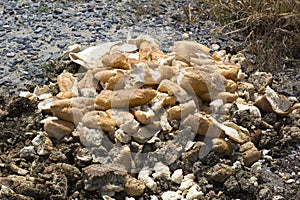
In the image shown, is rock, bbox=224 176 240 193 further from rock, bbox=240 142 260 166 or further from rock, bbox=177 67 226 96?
rock, bbox=177 67 226 96

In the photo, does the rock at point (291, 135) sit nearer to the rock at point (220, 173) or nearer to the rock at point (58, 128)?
the rock at point (220, 173)

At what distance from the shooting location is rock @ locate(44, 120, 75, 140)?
246cm

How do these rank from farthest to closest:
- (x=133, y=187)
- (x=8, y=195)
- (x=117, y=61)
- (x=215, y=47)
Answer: (x=215, y=47)
(x=117, y=61)
(x=133, y=187)
(x=8, y=195)

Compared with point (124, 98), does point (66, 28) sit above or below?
below

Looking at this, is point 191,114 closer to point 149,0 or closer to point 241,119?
point 241,119

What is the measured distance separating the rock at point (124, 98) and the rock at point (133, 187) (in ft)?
1.00

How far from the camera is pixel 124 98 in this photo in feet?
8.02

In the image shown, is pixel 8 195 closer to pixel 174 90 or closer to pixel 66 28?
pixel 174 90

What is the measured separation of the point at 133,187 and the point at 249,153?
0.51 meters

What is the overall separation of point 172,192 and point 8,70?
114cm

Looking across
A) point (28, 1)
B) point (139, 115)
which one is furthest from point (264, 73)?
point (28, 1)

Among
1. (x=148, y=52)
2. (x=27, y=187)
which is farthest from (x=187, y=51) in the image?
(x=27, y=187)

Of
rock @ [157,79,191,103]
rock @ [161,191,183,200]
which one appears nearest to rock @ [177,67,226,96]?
rock @ [157,79,191,103]

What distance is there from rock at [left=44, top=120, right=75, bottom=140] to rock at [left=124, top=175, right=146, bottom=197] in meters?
0.32
